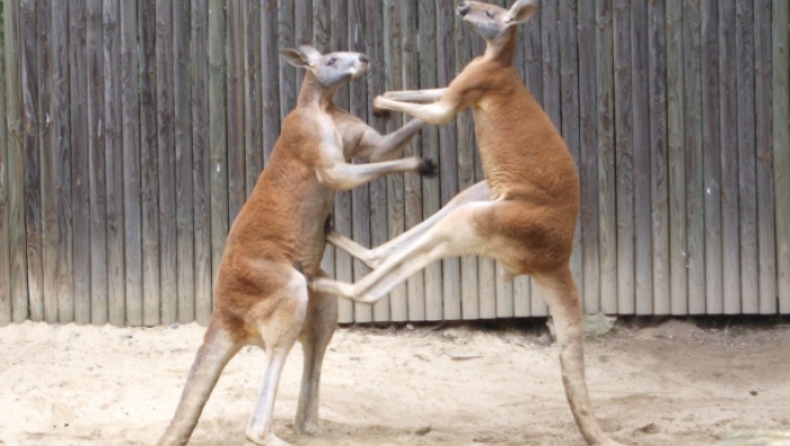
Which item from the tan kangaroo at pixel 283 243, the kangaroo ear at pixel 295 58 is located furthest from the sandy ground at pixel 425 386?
the kangaroo ear at pixel 295 58

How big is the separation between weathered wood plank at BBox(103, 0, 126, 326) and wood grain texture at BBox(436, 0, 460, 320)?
8.89ft

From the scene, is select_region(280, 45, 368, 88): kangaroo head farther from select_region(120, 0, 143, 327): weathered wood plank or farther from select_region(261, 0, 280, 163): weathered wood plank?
select_region(120, 0, 143, 327): weathered wood plank

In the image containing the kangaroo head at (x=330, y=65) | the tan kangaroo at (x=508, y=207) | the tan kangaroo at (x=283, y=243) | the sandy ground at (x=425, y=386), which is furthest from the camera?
the sandy ground at (x=425, y=386)

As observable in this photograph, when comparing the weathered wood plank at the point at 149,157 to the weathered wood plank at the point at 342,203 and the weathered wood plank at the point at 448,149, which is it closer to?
the weathered wood plank at the point at 342,203

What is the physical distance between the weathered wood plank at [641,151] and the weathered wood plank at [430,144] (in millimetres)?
1681

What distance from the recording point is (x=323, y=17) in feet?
31.3

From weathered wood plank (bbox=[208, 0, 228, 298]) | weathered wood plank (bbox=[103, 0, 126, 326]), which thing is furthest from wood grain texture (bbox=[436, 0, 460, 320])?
weathered wood plank (bbox=[103, 0, 126, 326])

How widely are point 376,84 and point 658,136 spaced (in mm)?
2440

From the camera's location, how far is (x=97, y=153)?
31.8 ft

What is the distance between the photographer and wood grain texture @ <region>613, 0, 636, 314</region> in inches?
379

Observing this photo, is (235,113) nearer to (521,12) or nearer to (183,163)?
(183,163)

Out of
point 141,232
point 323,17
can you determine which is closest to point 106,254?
point 141,232

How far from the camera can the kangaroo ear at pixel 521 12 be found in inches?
277

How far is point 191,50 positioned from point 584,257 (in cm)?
378
